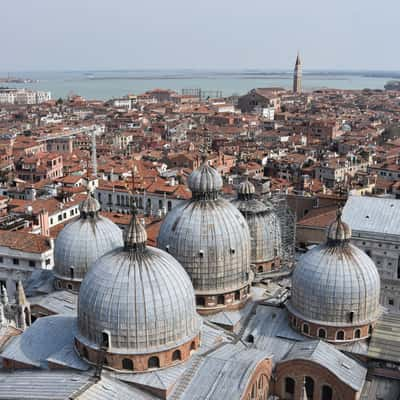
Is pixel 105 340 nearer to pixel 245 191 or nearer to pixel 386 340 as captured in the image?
pixel 386 340

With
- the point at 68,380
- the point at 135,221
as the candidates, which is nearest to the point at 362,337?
the point at 135,221

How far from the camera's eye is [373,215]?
88.1ft

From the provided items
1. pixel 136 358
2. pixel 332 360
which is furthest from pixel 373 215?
pixel 136 358

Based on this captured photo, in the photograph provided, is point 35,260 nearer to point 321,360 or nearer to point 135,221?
point 135,221

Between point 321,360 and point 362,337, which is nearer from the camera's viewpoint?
point 321,360

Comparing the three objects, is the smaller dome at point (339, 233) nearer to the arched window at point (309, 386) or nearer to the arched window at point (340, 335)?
the arched window at point (340, 335)

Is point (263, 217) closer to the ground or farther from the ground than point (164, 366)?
farther from the ground

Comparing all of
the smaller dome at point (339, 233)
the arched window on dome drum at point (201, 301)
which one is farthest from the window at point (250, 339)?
the smaller dome at point (339, 233)

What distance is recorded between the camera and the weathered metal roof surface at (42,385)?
556 inches

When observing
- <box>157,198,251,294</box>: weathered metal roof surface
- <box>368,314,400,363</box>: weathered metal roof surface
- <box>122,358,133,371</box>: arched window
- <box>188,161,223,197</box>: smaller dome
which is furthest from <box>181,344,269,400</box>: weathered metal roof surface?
<box>188,161,223,197</box>: smaller dome

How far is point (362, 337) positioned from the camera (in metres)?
18.9

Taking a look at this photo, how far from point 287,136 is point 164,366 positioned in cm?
7336

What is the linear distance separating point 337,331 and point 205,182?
6.89 meters

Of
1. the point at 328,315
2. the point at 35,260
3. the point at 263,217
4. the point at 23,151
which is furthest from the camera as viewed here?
the point at 23,151
